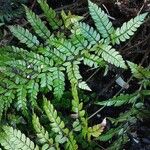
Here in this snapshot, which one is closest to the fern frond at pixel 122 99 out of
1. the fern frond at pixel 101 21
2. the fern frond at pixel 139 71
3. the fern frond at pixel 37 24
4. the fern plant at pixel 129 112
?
the fern plant at pixel 129 112

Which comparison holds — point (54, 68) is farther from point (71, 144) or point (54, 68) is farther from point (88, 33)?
point (71, 144)

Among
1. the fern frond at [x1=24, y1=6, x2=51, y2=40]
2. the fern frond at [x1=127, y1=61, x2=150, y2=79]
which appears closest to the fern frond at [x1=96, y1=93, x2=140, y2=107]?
the fern frond at [x1=127, y1=61, x2=150, y2=79]

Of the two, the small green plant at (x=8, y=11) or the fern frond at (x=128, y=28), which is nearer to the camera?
the fern frond at (x=128, y=28)

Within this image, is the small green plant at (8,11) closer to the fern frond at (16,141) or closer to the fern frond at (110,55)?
the fern frond at (110,55)

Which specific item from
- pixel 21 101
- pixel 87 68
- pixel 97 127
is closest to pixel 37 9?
pixel 87 68

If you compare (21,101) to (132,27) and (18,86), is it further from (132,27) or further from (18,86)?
(132,27)

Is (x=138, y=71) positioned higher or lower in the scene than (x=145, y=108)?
higher

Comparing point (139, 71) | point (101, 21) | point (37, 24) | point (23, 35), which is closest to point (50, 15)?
point (37, 24)
